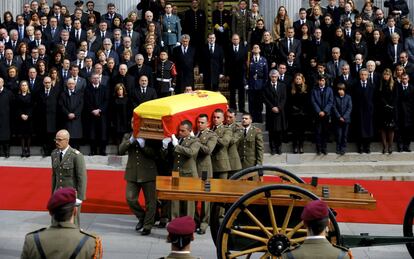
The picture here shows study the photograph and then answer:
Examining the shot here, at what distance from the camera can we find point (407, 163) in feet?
62.3

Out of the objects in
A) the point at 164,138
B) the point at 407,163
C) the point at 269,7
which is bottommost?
the point at 407,163

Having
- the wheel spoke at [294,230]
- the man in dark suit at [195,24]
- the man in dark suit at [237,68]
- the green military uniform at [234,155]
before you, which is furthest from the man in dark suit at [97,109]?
the wheel spoke at [294,230]

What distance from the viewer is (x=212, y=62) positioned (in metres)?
20.7

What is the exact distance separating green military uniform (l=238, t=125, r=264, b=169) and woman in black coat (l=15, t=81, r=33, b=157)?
243 inches

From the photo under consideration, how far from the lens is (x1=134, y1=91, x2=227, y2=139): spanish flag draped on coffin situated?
12.9m

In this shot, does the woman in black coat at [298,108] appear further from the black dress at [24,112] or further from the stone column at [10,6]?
the stone column at [10,6]

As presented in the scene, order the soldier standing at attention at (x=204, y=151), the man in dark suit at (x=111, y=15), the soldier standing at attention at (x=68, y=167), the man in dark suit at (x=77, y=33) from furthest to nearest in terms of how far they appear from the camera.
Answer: the man in dark suit at (x=111, y=15) < the man in dark suit at (x=77, y=33) < the soldier standing at attention at (x=204, y=151) < the soldier standing at attention at (x=68, y=167)

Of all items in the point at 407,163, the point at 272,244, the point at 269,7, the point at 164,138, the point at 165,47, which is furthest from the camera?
the point at 269,7

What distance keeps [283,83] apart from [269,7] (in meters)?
4.67

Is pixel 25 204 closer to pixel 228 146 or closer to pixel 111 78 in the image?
pixel 228 146

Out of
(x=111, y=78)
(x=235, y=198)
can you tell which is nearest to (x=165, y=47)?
(x=111, y=78)

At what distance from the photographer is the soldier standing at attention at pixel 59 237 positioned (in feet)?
23.5

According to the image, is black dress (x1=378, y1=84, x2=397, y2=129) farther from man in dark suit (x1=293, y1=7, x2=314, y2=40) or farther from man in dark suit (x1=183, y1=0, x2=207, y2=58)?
man in dark suit (x1=183, y1=0, x2=207, y2=58)

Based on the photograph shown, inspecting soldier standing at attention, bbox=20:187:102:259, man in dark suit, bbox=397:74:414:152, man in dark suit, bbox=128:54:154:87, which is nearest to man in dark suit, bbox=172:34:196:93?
man in dark suit, bbox=128:54:154:87
